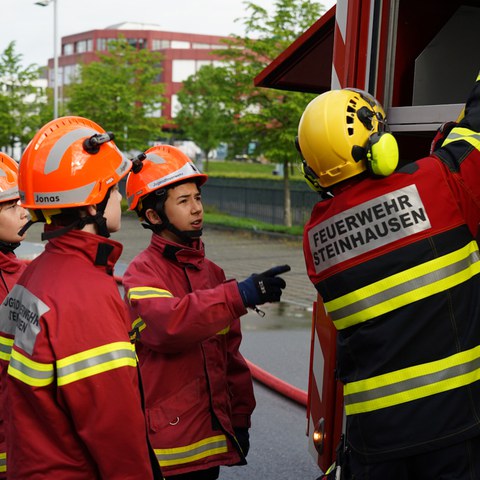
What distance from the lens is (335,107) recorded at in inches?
99.1

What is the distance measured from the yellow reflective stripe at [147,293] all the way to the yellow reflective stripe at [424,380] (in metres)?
1.06

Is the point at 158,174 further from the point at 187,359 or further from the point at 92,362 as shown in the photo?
the point at 92,362

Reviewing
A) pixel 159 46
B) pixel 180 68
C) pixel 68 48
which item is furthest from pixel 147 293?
pixel 68 48

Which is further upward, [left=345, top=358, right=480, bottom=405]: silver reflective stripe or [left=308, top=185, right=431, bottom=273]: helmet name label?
[left=308, top=185, right=431, bottom=273]: helmet name label

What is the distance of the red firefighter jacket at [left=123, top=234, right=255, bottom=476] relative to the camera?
3041 mm

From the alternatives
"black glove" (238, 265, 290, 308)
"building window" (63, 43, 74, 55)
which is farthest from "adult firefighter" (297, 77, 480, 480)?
"building window" (63, 43, 74, 55)

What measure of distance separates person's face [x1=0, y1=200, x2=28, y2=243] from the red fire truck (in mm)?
1474

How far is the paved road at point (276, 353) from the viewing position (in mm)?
5215

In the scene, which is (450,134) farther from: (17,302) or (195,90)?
(195,90)

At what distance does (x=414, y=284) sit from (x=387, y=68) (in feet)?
3.60

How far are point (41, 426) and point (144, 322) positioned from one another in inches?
37.1

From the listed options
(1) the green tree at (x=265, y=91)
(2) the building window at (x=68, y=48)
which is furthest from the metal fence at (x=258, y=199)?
(2) the building window at (x=68, y=48)

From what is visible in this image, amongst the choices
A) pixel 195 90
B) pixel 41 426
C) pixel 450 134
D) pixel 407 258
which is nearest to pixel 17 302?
pixel 41 426

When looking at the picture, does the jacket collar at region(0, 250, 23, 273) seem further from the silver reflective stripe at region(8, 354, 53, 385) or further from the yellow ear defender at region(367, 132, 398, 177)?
the yellow ear defender at region(367, 132, 398, 177)
